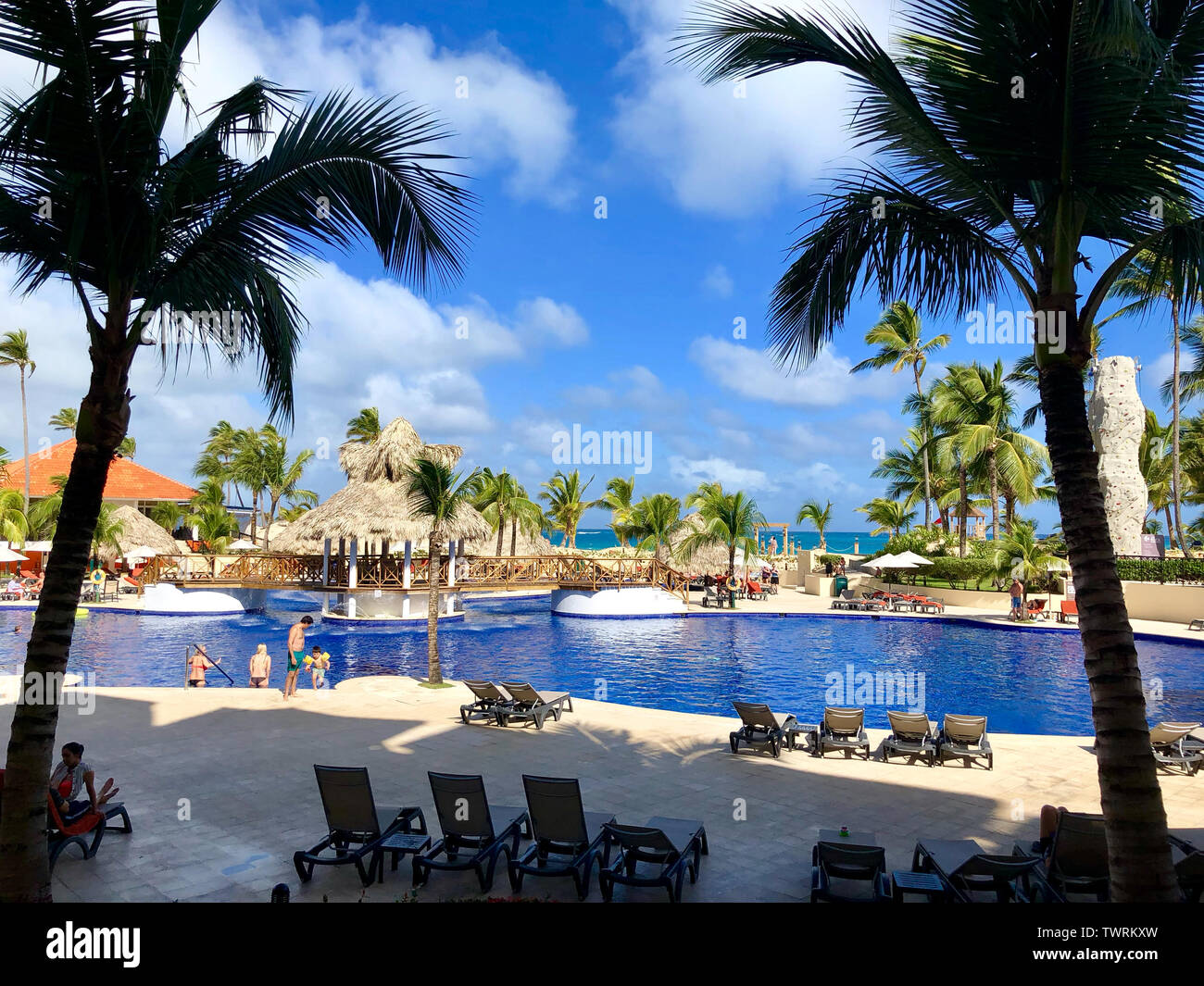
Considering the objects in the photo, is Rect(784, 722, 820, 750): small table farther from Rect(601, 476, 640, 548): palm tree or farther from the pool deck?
Rect(601, 476, 640, 548): palm tree

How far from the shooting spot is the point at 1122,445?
27.3 m


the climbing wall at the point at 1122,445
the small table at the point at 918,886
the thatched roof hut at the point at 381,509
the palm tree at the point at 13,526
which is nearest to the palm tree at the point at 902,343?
the climbing wall at the point at 1122,445

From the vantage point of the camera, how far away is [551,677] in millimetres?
16719

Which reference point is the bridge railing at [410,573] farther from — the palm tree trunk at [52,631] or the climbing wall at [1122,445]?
the palm tree trunk at [52,631]

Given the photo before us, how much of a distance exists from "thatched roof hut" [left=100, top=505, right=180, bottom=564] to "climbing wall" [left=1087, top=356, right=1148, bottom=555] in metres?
37.2

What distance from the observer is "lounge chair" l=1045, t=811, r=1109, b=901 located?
4.91 m

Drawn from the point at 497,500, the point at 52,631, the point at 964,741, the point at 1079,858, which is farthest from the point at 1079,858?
the point at 497,500

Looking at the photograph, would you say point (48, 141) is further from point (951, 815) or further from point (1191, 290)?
point (951, 815)

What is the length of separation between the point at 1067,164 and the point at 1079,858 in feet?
14.0

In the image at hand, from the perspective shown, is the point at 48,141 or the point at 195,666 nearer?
the point at 48,141

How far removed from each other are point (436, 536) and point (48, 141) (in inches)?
463

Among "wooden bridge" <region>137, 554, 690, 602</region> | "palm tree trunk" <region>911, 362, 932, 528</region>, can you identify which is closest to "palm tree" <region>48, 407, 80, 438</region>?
"wooden bridge" <region>137, 554, 690, 602</region>
